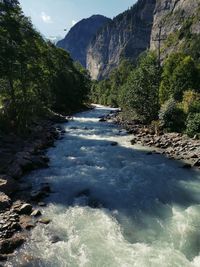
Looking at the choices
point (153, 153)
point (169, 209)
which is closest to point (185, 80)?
point (153, 153)

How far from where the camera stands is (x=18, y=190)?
66.4 ft

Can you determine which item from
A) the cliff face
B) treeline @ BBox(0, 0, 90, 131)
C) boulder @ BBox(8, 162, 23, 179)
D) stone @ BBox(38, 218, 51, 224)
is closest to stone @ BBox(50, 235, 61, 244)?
stone @ BBox(38, 218, 51, 224)

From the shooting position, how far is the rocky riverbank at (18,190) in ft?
48.9

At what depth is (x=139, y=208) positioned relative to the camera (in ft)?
58.8

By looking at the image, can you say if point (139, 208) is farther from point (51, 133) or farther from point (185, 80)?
point (185, 80)

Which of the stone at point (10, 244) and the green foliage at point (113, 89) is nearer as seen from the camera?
the stone at point (10, 244)

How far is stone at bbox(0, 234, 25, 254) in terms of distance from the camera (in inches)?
537

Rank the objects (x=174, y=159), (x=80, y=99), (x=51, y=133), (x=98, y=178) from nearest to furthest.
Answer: (x=98, y=178) → (x=174, y=159) → (x=51, y=133) → (x=80, y=99)

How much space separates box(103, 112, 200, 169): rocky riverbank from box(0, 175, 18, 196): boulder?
44.4ft

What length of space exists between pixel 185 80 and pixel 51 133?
68.2 ft

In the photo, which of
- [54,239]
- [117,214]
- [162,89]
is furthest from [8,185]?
[162,89]

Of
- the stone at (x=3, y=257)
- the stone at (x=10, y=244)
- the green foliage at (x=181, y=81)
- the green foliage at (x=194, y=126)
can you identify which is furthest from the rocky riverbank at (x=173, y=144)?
the stone at (x=3, y=257)

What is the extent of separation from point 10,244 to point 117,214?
594cm

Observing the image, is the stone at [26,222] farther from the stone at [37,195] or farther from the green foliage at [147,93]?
the green foliage at [147,93]
